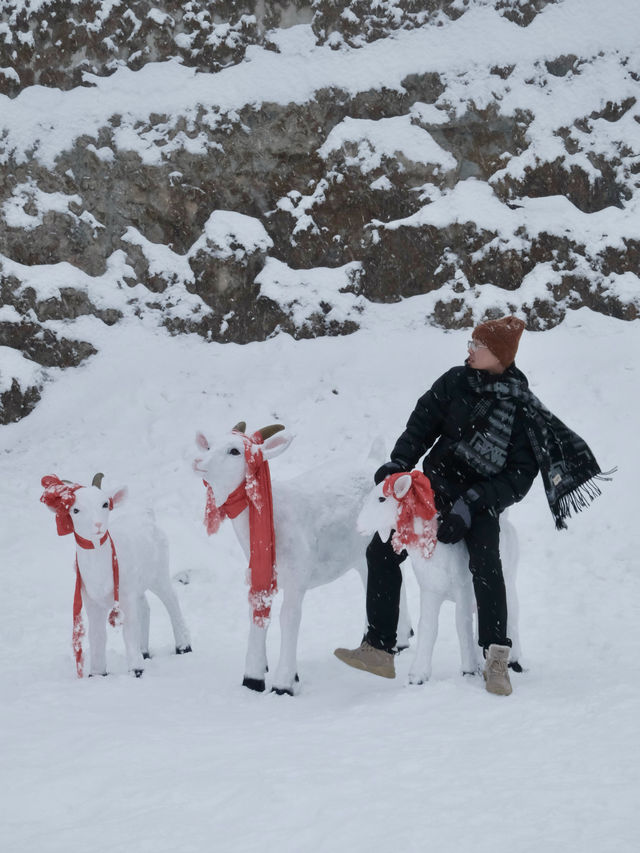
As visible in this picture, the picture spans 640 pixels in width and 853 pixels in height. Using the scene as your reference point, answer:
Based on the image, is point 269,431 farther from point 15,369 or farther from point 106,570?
point 15,369

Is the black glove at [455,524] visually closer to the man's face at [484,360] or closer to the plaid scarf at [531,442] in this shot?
the plaid scarf at [531,442]

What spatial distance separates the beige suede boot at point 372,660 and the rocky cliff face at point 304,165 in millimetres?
6337

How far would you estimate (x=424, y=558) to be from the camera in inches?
160

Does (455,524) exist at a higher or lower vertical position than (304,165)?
lower

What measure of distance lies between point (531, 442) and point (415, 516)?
729 millimetres

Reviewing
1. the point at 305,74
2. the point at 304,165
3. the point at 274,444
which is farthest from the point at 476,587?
the point at 305,74

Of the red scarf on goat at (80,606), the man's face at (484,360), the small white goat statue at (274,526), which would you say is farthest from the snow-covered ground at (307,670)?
the man's face at (484,360)

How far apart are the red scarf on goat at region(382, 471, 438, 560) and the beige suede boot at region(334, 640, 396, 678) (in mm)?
578

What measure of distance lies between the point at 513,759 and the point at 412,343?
7.25 meters

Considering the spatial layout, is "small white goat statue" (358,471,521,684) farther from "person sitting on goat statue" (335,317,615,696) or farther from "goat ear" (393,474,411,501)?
"person sitting on goat statue" (335,317,615,696)

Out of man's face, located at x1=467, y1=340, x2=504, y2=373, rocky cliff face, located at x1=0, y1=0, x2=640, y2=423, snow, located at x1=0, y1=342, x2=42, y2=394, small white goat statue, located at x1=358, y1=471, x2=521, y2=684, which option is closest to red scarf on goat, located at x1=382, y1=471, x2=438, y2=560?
small white goat statue, located at x1=358, y1=471, x2=521, y2=684

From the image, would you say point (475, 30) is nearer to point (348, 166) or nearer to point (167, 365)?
point (348, 166)

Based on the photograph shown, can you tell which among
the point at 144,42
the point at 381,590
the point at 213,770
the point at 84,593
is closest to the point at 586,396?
the point at 381,590

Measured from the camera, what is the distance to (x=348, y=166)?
10500mm
